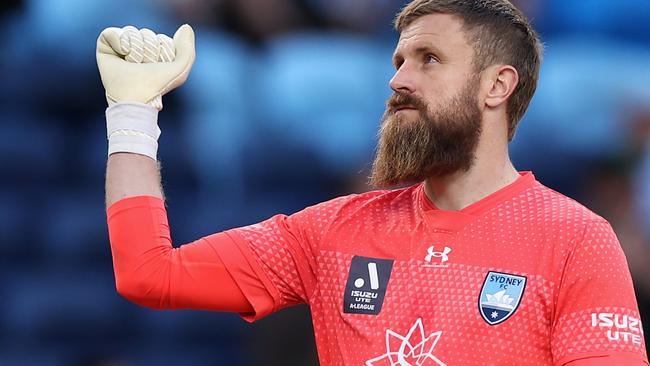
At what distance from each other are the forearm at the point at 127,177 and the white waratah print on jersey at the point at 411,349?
85 cm

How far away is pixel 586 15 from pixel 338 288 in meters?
5.15

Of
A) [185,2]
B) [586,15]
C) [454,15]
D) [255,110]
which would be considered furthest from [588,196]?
[454,15]

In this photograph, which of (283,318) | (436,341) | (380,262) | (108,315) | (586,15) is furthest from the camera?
(586,15)

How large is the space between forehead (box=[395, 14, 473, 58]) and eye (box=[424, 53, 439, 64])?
3 cm

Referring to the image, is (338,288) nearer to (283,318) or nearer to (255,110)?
(283,318)

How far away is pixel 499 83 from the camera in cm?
387

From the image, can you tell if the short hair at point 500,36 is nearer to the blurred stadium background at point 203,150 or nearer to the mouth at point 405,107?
the mouth at point 405,107

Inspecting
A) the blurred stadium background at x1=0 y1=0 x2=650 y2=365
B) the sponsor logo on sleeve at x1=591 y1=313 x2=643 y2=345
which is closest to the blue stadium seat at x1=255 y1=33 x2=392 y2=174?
the blurred stadium background at x1=0 y1=0 x2=650 y2=365

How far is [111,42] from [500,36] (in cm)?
123

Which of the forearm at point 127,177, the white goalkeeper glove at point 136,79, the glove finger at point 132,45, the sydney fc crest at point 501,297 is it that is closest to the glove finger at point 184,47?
the white goalkeeper glove at point 136,79

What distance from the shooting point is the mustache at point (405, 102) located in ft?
12.5

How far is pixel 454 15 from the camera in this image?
3.86m

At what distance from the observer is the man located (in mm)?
3453

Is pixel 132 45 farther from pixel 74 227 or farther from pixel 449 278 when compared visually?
pixel 74 227
